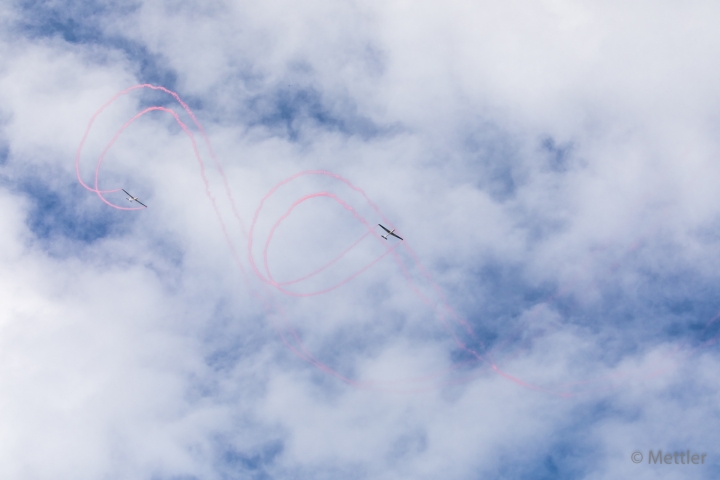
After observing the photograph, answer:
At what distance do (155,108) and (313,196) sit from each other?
46.5 m

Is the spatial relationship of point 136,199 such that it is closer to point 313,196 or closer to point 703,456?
point 313,196

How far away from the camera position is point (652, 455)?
12862 cm

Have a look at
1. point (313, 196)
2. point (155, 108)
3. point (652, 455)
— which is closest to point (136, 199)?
point (155, 108)

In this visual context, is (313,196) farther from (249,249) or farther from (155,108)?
(155,108)

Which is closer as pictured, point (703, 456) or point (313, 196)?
point (703, 456)

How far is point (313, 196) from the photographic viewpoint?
147750 mm

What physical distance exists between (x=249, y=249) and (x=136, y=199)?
30266 mm

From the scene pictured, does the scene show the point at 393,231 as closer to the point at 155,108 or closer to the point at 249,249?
the point at 249,249

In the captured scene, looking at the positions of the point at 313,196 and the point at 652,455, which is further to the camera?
the point at 313,196

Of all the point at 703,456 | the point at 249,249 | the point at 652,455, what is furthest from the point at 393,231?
the point at 703,456

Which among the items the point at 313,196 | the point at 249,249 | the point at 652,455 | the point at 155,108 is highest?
the point at 155,108

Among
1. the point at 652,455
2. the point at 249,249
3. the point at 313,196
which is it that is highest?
the point at 313,196

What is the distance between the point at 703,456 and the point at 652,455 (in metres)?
11.0

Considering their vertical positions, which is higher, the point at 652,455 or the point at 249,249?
the point at 249,249
